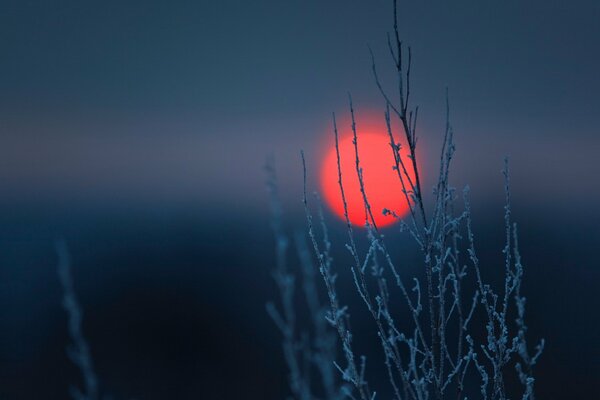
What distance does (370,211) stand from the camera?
321 centimetres

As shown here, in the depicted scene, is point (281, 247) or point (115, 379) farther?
point (115, 379)

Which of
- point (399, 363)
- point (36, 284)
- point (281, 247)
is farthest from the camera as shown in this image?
point (36, 284)

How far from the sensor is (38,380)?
4944 centimetres

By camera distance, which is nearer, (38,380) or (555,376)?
(555,376)

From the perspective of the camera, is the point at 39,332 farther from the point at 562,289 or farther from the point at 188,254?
the point at 562,289

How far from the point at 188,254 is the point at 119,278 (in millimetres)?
14980

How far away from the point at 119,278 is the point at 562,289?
54081 mm

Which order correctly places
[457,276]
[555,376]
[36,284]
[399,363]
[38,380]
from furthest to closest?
[36,284] < [38,380] < [555,376] < [457,276] < [399,363]

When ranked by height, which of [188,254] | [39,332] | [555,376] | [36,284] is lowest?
[555,376]

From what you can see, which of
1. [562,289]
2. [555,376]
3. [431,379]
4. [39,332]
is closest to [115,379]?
[39,332]

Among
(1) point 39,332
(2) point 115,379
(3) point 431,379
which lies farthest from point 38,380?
(3) point 431,379

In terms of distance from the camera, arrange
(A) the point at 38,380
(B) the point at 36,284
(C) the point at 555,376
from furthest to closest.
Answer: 1. (B) the point at 36,284
2. (A) the point at 38,380
3. (C) the point at 555,376

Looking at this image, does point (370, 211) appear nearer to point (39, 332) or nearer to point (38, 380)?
point (38, 380)

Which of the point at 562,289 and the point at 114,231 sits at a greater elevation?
the point at 114,231
